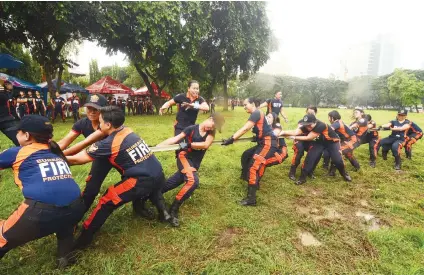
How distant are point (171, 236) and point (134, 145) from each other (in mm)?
1340

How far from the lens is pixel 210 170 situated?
20.6 feet

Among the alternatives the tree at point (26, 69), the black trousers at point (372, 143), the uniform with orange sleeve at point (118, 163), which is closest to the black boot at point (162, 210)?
the uniform with orange sleeve at point (118, 163)

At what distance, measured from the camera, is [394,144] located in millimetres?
7500

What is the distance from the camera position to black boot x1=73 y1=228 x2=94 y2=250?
3066 mm

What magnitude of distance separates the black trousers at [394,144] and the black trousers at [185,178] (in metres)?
6.23

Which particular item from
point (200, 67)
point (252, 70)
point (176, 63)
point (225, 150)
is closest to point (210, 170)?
point (225, 150)

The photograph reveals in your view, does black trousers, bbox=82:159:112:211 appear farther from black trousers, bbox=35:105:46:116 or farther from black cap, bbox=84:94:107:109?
black trousers, bbox=35:105:46:116

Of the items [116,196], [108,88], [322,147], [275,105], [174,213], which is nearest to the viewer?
[116,196]

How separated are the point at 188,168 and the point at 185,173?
0.30 ft

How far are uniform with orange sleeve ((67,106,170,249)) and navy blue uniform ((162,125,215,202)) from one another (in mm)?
858

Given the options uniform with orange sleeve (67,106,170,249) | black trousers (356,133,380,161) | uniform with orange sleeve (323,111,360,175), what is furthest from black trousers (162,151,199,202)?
black trousers (356,133,380,161)

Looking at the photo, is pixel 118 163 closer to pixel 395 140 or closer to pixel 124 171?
pixel 124 171

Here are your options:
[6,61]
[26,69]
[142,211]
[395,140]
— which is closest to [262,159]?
[142,211]

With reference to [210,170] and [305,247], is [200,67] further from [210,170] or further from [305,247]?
[305,247]
